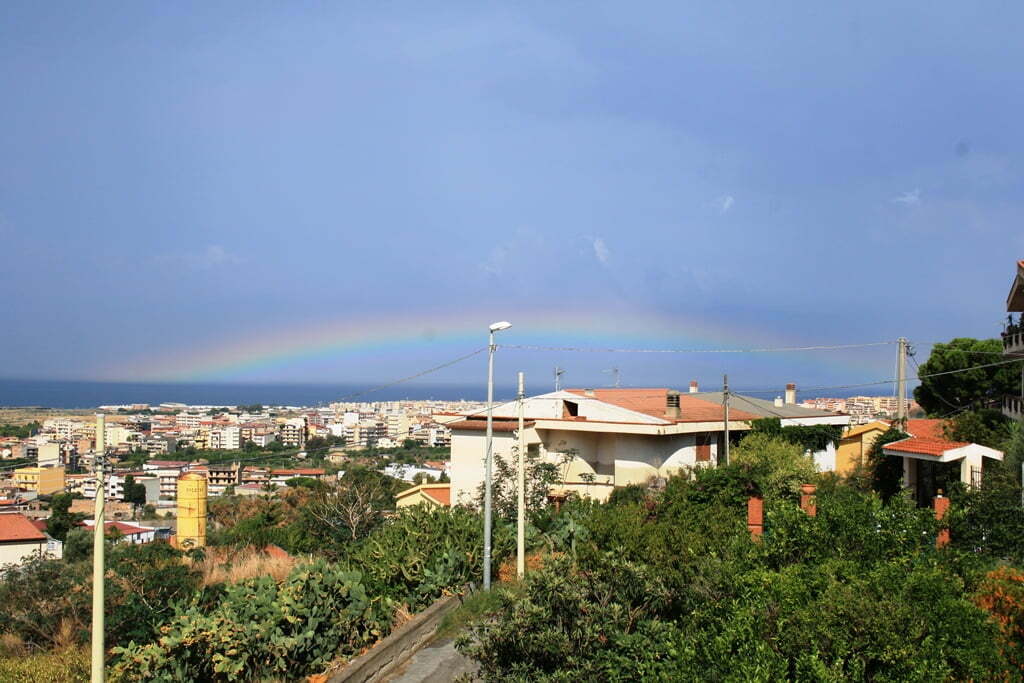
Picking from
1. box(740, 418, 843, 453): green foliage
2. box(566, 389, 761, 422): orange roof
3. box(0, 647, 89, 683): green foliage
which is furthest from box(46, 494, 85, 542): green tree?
box(740, 418, 843, 453): green foliage

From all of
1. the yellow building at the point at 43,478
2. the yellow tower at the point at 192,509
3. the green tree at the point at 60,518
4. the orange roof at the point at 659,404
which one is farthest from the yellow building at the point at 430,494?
the green tree at the point at 60,518

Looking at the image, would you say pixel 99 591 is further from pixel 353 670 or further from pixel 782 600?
pixel 782 600

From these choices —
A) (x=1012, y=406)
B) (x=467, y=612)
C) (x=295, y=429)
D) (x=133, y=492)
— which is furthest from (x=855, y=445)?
(x=133, y=492)

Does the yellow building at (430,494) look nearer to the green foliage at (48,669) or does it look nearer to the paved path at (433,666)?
the green foliage at (48,669)

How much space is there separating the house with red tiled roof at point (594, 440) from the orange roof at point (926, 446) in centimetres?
945

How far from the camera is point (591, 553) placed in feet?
29.5

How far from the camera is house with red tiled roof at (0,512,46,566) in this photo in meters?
31.2

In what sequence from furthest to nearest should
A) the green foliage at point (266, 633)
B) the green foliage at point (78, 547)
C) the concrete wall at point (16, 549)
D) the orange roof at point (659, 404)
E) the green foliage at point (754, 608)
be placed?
1. the orange roof at point (659, 404)
2. the concrete wall at point (16, 549)
3. the green foliage at point (78, 547)
4. the green foliage at point (266, 633)
5. the green foliage at point (754, 608)

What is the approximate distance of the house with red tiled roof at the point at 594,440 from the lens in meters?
29.5

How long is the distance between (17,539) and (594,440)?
23146 millimetres

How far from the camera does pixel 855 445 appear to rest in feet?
107

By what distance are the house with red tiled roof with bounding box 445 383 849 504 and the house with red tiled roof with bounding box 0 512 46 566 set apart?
16793 millimetres

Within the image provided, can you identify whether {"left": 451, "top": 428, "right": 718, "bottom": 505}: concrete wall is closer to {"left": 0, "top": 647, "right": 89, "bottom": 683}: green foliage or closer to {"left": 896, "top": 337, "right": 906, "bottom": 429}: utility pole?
{"left": 896, "top": 337, "right": 906, "bottom": 429}: utility pole

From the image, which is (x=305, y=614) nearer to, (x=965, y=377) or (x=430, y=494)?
(x=430, y=494)
